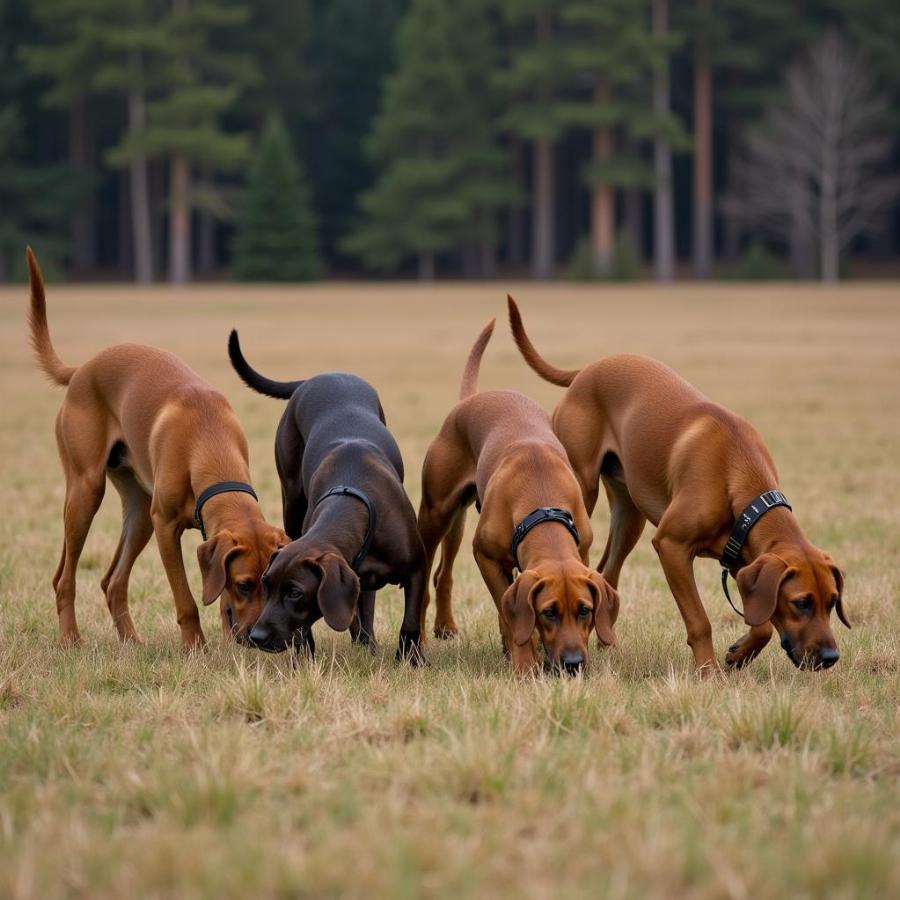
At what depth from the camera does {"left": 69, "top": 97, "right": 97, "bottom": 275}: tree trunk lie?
217ft

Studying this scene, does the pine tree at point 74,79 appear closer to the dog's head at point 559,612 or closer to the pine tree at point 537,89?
the pine tree at point 537,89

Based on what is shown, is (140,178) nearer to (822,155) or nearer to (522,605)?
(822,155)

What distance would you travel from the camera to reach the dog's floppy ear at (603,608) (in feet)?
18.7

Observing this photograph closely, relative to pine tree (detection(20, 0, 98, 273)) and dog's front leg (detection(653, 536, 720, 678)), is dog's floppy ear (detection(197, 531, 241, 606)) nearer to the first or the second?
dog's front leg (detection(653, 536, 720, 678))

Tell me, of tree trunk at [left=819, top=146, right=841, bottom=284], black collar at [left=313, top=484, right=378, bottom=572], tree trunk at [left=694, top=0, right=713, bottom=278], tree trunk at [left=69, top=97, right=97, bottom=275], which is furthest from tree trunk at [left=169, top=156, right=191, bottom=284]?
black collar at [left=313, top=484, right=378, bottom=572]

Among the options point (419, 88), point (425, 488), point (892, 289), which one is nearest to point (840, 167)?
point (892, 289)

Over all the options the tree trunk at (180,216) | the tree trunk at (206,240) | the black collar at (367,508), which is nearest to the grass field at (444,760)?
the black collar at (367,508)

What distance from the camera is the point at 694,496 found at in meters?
6.28

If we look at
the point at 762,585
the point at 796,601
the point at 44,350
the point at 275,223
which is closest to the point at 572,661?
the point at 762,585

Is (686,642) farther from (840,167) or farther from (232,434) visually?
(840,167)

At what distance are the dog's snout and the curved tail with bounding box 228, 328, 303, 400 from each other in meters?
2.85

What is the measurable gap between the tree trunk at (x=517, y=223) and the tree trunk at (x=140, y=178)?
17.6m

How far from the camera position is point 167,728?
4832 millimetres

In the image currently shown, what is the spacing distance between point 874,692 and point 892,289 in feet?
152
